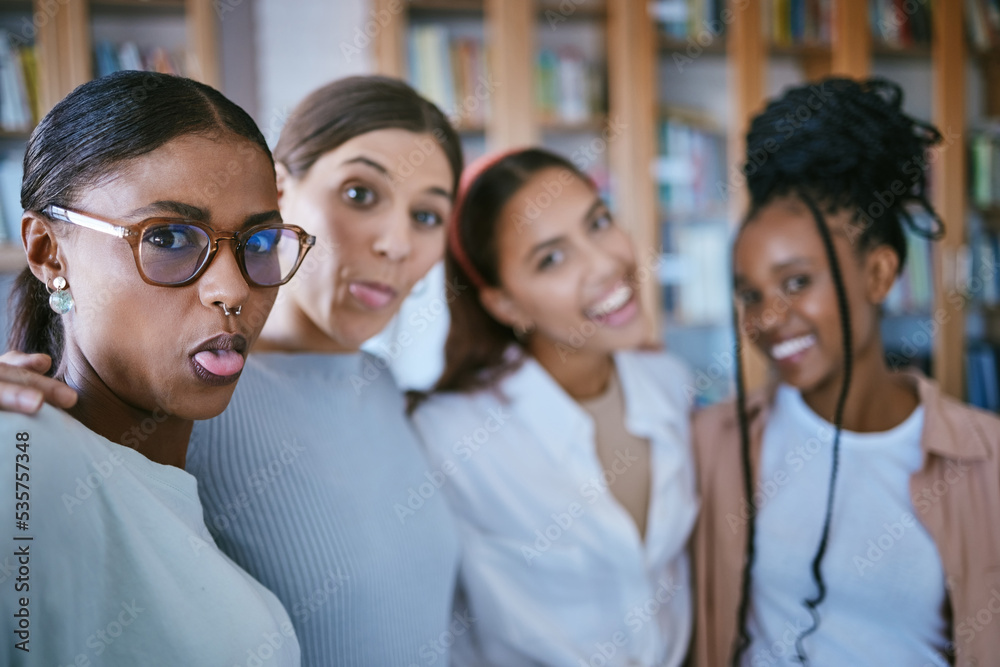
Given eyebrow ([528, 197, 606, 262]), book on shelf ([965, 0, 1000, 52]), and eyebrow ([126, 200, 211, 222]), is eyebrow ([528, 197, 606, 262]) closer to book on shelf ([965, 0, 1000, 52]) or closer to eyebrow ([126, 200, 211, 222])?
eyebrow ([126, 200, 211, 222])

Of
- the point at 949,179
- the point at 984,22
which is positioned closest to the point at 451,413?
the point at 949,179

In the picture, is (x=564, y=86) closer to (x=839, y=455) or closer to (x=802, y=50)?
(x=802, y=50)

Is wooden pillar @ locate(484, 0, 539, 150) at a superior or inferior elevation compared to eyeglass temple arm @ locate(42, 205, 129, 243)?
superior

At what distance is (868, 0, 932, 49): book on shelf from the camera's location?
343 cm

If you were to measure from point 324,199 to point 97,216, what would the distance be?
49 centimetres

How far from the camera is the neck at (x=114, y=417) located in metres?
0.67

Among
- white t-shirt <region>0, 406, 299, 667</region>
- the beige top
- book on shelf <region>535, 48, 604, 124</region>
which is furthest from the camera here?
book on shelf <region>535, 48, 604, 124</region>

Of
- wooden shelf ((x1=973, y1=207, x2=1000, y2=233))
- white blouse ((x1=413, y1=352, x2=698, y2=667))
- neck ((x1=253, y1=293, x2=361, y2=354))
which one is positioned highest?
neck ((x1=253, y1=293, x2=361, y2=354))

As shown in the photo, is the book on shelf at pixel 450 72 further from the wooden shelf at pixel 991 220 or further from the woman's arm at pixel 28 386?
the wooden shelf at pixel 991 220

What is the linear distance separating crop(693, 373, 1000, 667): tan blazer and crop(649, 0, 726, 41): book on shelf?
2321 mm

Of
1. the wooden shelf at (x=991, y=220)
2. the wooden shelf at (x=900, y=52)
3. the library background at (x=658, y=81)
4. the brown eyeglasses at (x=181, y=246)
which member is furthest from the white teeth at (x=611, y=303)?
the wooden shelf at (x=991, y=220)

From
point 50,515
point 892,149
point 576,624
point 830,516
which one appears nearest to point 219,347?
point 50,515

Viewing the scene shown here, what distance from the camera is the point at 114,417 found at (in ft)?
2.25

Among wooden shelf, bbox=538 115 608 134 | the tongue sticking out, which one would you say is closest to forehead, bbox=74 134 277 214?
the tongue sticking out
